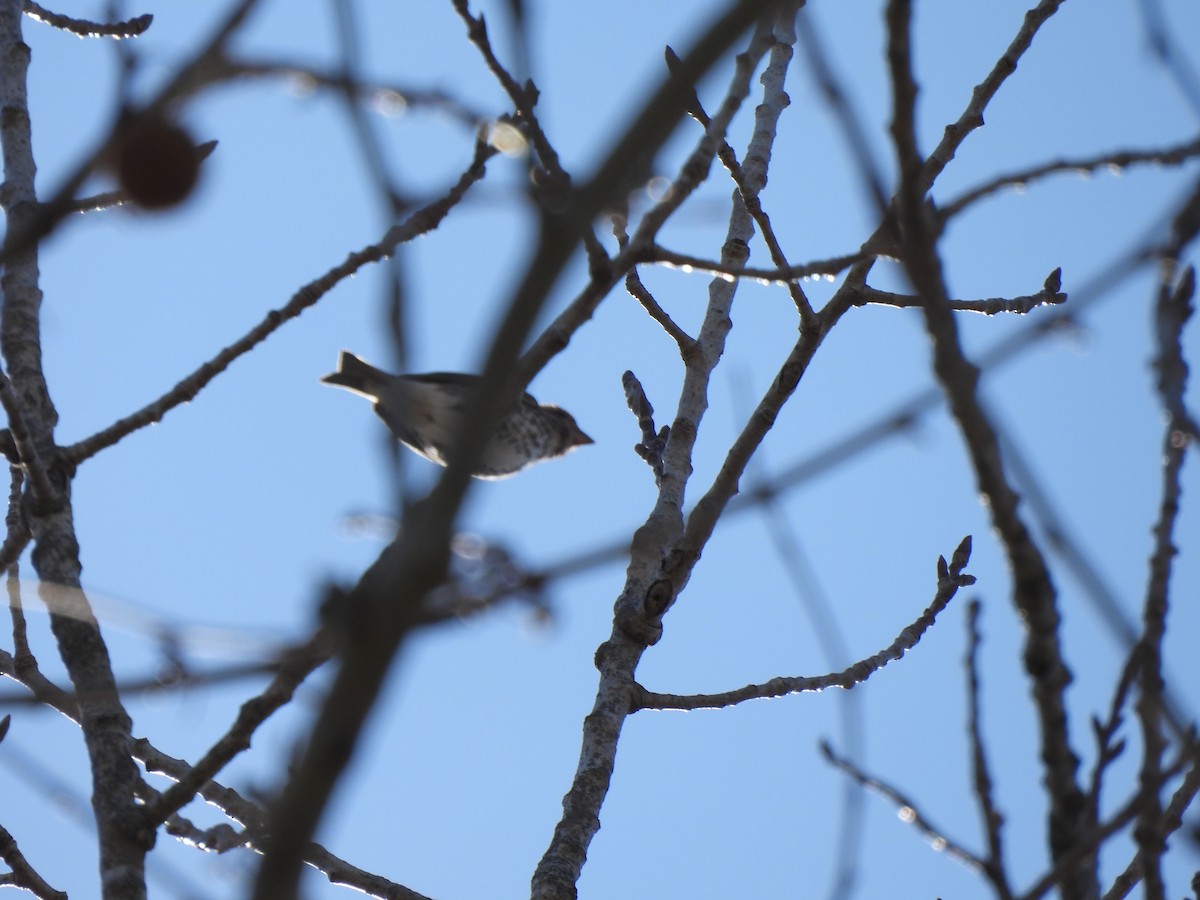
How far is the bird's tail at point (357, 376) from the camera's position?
19.1 ft

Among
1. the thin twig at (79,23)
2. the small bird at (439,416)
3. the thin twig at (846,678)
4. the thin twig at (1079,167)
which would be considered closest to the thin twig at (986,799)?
the thin twig at (1079,167)

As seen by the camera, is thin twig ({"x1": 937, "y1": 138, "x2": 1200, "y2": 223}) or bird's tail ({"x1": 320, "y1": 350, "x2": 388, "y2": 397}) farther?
bird's tail ({"x1": 320, "y1": 350, "x2": 388, "y2": 397})

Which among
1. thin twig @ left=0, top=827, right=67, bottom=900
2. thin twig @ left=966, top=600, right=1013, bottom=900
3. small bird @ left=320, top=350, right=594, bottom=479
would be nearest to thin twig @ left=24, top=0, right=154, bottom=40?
small bird @ left=320, top=350, right=594, bottom=479

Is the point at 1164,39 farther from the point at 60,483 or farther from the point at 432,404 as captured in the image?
the point at 432,404

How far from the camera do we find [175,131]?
197 cm

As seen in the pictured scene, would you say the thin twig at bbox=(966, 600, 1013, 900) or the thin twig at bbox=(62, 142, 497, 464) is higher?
the thin twig at bbox=(62, 142, 497, 464)

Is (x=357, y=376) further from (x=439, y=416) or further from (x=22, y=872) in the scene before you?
(x=22, y=872)

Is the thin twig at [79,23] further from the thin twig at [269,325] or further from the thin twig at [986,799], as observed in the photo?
the thin twig at [986,799]

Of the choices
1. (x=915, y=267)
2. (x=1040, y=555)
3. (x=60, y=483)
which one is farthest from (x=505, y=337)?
(x=60, y=483)

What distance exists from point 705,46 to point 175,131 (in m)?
1.01

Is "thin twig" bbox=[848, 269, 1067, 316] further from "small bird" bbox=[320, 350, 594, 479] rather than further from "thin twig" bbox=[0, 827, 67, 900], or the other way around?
"thin twig" bbox=[0, 827, 67, 900]

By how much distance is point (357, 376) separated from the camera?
5.84 metres

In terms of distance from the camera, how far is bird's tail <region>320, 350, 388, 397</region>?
19.1 ft

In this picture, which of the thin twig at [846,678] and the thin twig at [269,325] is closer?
the thin twig at [269,325]
